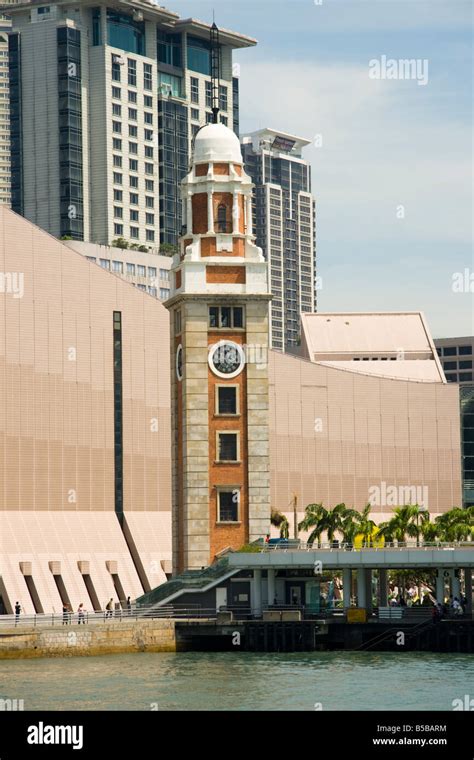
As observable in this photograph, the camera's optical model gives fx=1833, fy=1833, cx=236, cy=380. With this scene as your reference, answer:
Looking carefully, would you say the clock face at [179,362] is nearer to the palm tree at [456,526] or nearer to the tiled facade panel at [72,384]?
the tiled facade panel at [72,384]

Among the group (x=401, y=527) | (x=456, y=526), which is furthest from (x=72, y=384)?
(x=456, y=526)

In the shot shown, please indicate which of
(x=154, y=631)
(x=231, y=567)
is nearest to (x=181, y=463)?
(x=231, y=567)

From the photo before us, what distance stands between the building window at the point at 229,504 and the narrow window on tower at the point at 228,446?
75.6 inches

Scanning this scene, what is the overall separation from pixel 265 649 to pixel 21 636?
13731mm

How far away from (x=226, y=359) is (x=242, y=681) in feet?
117

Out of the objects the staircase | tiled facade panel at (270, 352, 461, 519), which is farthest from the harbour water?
tiled facade panel at (270, 352, 461, 519)

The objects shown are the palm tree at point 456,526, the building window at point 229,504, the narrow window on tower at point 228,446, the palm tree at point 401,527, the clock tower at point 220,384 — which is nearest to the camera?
the clock tower at point 220,384

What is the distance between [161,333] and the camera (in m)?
136

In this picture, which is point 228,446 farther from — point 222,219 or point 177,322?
point 222,219

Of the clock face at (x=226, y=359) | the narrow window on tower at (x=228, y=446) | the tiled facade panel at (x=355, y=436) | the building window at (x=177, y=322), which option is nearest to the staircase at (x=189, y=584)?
the narrow window on tower at (x=228, y=446)

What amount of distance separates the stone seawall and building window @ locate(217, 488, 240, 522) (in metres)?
13.1

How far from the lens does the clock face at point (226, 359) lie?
109 metres

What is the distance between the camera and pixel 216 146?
11156 cm
